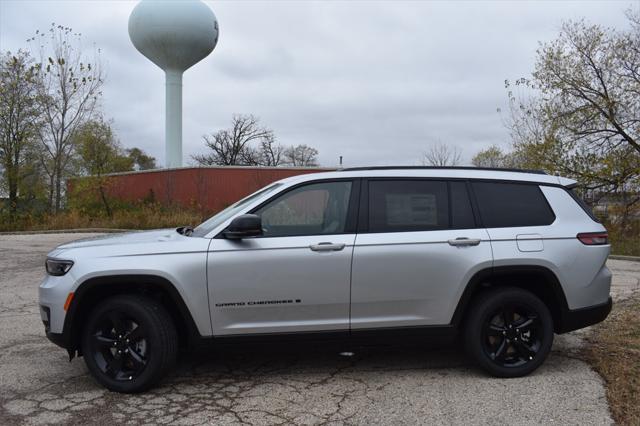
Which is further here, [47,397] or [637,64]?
[637,64]

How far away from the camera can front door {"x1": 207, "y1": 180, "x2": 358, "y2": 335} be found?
430cm

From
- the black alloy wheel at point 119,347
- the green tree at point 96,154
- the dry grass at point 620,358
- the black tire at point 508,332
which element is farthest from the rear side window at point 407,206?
the green tree at point 96,154

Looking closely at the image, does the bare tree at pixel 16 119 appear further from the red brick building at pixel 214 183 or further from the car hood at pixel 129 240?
the car hood at pixel 129 240

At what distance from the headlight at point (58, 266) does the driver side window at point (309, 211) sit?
1586 mm

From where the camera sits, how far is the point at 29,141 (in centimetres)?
2695

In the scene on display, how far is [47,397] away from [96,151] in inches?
1136

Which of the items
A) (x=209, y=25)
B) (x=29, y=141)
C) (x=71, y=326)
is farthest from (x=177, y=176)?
(x=71, y=326)

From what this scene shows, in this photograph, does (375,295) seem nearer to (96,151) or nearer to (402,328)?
(402,328)

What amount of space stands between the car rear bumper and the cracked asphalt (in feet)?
1.38

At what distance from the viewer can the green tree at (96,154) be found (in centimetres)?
2933

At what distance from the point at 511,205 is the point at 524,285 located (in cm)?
74

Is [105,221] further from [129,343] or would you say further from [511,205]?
[511,205]

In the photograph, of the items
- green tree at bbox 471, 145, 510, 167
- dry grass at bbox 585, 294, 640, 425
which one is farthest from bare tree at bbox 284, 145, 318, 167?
dry grass at bbox 585, 294, 640, 425

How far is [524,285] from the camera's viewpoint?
4.85 meters
